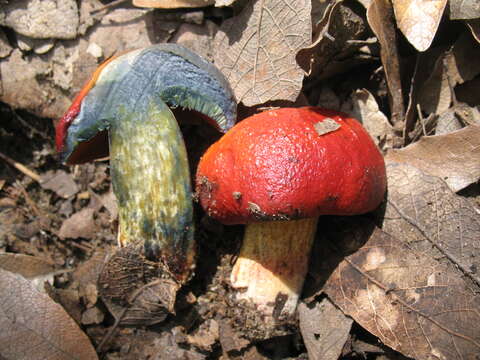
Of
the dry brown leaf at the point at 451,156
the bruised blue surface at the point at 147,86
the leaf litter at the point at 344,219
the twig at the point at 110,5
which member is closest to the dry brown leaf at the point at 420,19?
the leaf litter at the point at 344,219

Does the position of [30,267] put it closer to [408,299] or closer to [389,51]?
[408,299]

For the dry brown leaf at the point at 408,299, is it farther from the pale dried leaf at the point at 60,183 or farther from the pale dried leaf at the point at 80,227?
the pale dried leaf at the point at 60,183

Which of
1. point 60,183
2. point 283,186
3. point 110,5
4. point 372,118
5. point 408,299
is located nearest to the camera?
point 283,186

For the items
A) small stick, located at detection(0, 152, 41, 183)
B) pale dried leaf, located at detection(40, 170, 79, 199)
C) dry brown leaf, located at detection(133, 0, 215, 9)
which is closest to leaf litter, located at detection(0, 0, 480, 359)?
dry brown leaf, located at detection(133, 0, 215, 9)

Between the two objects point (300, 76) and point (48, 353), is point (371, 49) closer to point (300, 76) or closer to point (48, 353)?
point (300, 76)

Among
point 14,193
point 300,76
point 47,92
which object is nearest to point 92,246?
point 14,193

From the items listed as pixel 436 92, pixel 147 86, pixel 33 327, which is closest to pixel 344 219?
pixel 436 92
